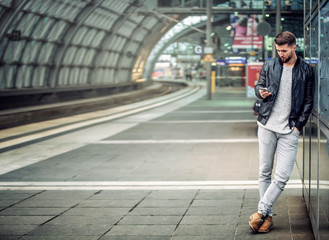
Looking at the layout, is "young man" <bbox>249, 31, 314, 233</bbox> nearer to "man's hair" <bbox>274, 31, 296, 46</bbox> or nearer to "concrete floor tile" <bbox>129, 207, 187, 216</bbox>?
"man's hair" <bbox>274, 31, 296, 46</bbox>

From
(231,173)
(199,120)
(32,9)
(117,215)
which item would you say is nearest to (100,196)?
(117,215)

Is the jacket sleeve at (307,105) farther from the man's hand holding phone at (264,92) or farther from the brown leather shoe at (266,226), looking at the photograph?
the brown leather shoe at (266,226)

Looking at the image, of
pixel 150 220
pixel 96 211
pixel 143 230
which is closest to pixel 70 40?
pixel 96 211

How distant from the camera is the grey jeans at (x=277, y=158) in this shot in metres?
5.29

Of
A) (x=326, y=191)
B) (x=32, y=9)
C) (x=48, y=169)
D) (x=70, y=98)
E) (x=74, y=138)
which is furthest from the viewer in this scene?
(x=70, y=98)

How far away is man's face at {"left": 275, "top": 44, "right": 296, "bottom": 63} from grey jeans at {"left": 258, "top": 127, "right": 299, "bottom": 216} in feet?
2.14

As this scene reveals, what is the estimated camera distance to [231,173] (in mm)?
8789

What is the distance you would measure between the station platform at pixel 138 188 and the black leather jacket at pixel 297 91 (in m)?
1.05

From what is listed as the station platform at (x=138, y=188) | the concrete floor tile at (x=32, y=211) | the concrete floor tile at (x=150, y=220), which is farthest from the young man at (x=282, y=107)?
the concrete floor tile at (x=32, y=211)

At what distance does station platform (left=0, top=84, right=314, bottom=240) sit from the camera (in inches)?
218

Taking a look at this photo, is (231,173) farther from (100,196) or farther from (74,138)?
(74,138)

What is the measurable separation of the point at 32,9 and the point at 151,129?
47.4 ft

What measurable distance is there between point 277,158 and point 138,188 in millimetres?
2813

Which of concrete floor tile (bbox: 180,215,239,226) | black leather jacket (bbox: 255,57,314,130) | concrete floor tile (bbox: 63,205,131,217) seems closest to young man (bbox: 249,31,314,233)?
black leather jacket (bbox: 255,57,314,130)
